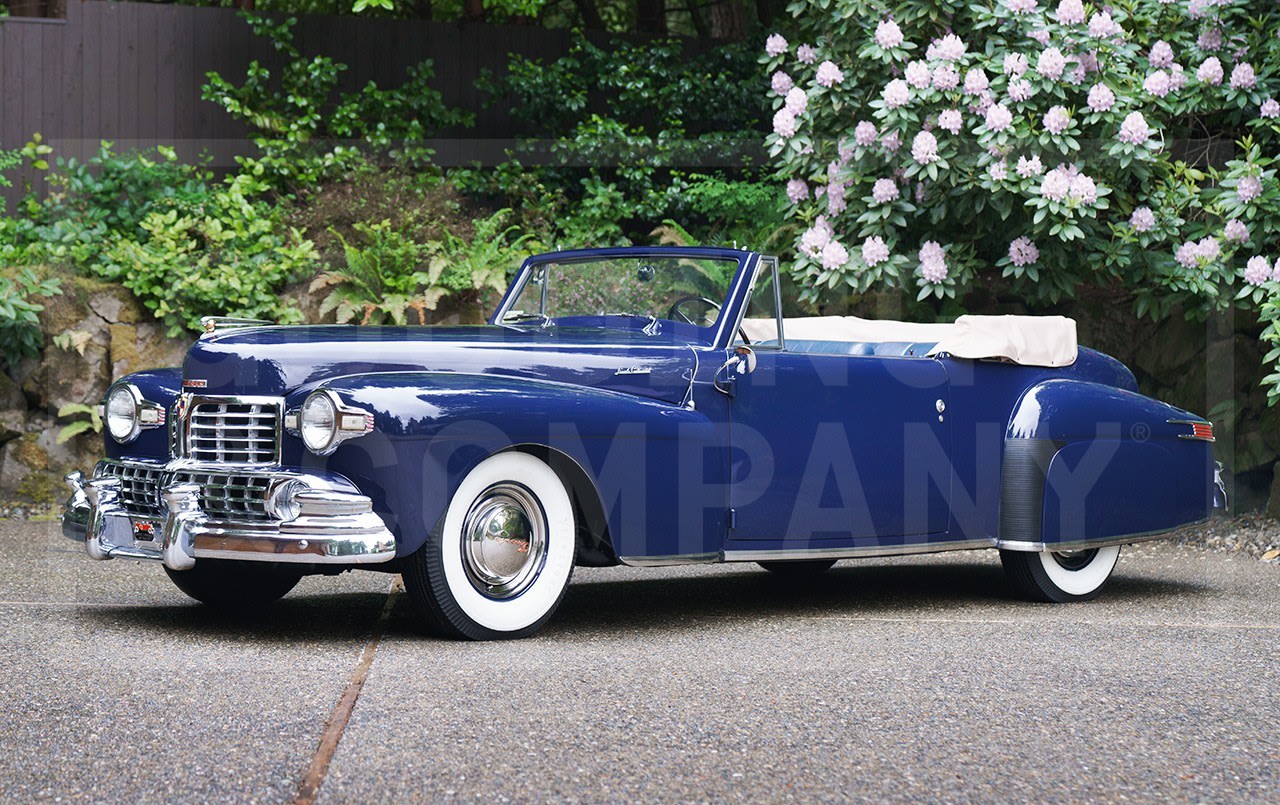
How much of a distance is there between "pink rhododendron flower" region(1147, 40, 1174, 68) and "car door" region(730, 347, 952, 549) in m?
3.54

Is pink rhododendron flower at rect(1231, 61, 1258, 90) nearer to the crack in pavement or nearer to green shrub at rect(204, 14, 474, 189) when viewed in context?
green shrub at rect(204, 14, 474, 189)

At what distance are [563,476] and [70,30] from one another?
305 inches

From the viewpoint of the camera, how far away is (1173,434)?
6.73m

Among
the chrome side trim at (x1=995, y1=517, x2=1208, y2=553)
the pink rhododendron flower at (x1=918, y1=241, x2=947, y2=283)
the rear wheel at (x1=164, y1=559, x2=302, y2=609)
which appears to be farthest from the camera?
the pink rhododendron flower at (x1=918, y1=241, x2=947, y2=283)

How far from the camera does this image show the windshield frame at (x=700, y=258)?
5691mm

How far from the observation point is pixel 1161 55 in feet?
28.5

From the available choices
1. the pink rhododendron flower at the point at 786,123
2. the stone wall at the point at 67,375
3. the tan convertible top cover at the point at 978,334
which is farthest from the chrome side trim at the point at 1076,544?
the stone wall at the point at 67,375

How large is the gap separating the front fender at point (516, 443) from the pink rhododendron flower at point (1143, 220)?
4200 millimetres

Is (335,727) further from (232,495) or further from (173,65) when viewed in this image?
(173,65)

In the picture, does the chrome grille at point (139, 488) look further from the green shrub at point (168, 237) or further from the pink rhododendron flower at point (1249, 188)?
the pink rhododendron flower at point (1249, 188)

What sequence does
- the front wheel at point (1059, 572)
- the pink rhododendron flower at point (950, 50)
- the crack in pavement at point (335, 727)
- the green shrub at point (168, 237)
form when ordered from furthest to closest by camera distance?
the green shrub at point (168, 237)
the pink rhododendron flower at point (950, 50)
the front wheel at point (1059, 572)
the crack in pavement at point (335, 727)

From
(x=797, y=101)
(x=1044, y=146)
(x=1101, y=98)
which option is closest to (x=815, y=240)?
(x=797, y=101)

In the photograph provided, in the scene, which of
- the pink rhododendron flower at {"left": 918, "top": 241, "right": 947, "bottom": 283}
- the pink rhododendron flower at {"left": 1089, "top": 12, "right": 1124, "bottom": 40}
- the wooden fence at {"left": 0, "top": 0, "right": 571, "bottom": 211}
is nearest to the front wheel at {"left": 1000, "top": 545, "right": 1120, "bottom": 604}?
the pink rhododendron flower at {"left": 918, "top": 241, "right": 947, "bottom": 283}

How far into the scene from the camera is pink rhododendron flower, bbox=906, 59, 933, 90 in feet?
28.5
